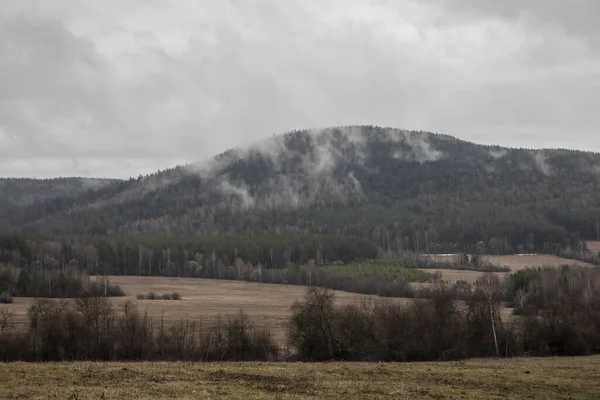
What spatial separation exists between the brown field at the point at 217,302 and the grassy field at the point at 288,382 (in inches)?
1423

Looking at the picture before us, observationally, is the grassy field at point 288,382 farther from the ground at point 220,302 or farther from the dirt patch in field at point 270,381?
the ground at point 220,302

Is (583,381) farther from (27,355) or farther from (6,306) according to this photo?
(6,306)

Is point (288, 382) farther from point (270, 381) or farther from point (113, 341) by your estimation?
point (113, 341)

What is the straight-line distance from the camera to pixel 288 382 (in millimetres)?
44250

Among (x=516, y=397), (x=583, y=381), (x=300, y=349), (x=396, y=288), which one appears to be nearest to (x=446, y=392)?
(x=516, y=397)

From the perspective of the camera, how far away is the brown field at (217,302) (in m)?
117

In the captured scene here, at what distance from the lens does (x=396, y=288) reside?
168 m

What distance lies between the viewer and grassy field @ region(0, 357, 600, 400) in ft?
125

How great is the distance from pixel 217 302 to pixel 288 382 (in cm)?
11182

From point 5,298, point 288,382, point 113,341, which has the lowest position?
point 288,382

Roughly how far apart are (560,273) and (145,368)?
11710 cm

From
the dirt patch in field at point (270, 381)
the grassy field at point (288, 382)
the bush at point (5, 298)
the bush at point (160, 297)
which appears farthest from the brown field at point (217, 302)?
the dirt patch in field at point (270, 381)

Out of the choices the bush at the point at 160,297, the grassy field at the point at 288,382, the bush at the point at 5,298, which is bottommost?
the grassy field at the point at 288,382

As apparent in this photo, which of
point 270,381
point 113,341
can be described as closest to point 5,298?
point 113,341
